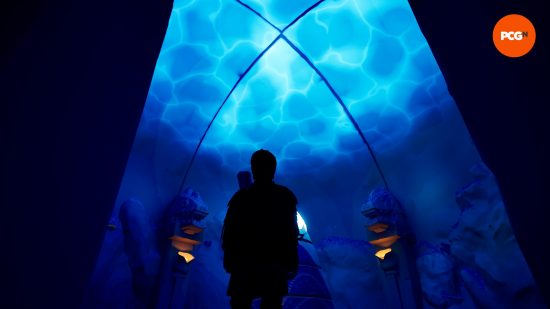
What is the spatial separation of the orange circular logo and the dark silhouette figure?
66.4 inches

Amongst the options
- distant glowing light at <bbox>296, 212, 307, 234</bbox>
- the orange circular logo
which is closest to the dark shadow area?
the orange circular logo

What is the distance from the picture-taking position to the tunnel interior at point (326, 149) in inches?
274

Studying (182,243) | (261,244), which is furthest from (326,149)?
(261,244)

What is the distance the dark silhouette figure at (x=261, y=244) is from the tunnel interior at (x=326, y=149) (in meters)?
4.77

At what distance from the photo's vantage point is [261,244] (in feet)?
7.34

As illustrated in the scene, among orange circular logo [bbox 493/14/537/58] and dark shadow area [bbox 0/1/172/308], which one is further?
orange circular logo [bbox 493/14/537/58]

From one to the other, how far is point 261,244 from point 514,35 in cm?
201

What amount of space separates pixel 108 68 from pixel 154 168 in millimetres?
6812

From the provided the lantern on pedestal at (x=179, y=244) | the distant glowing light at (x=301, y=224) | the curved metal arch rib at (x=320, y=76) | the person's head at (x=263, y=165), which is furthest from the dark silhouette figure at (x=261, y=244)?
the distant glowing light at (x=301, y=224)

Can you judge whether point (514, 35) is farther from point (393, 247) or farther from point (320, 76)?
point (320, 76)

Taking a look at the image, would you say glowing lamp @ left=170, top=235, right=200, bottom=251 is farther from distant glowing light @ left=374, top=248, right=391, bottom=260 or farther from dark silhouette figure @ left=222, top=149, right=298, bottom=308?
dark silhouette figure @ left=222, top=149, right=298, bottom=308

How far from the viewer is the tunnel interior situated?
696 centimetres

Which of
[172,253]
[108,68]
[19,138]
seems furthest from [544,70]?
[172,253]

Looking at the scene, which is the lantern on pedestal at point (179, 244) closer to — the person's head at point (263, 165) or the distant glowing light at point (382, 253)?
the distant glowing light at point (382, 253)
